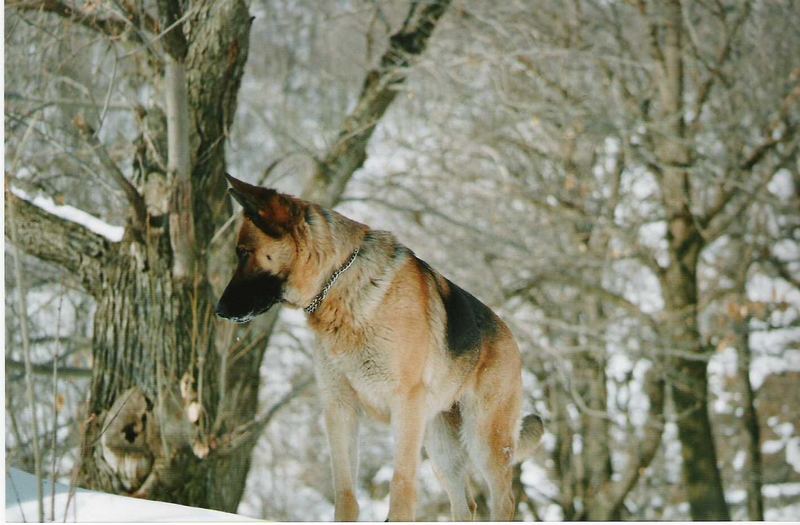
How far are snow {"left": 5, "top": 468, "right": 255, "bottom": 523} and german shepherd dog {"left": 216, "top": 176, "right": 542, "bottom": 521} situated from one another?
818 millimetres

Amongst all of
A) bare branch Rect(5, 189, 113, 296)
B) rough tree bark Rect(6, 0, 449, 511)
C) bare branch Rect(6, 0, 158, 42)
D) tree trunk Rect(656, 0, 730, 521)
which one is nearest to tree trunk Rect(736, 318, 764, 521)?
tree trunk Rect(656, 0, 730, 521)

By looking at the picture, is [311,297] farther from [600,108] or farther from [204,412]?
[600,108]

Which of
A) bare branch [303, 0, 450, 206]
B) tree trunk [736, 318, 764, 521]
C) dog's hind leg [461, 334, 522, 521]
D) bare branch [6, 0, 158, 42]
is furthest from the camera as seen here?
tree trunk [736, 318, 764, 521]

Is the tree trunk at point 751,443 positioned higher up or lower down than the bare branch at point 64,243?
lower down

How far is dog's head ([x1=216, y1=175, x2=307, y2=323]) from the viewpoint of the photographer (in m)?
4.55

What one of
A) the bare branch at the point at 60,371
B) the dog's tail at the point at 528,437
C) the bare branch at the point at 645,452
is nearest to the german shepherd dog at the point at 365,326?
the dog's tail at the point at 528,437

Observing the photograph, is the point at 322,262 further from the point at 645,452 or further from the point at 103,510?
the point at 645,452

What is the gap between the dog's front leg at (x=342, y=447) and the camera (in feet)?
15.5

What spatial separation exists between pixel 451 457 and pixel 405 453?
2.24 feet

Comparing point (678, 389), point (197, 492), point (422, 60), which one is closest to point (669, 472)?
point (678, 389)

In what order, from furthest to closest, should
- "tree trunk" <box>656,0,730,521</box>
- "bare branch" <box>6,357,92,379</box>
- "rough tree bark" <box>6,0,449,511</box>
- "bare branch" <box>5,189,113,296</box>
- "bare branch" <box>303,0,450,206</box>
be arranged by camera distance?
"tree trunk" <box>656,0,730,521</box> < "bare branch" <box>6,357,92,379</box> < "bare branch" <box>303,0,450,206</box> < "bare branch" <box>5,189,113,296</box> < "rough tree bark" <box>6,0,449,511</box>

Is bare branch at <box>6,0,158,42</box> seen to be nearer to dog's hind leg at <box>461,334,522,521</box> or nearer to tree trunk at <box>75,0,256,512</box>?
tree trunk at <box>75,0,256,512</box>

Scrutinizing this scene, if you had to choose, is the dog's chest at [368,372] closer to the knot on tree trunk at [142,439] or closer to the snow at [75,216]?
the knot on tree trunk at [142,439]

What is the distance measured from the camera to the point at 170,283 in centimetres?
693
